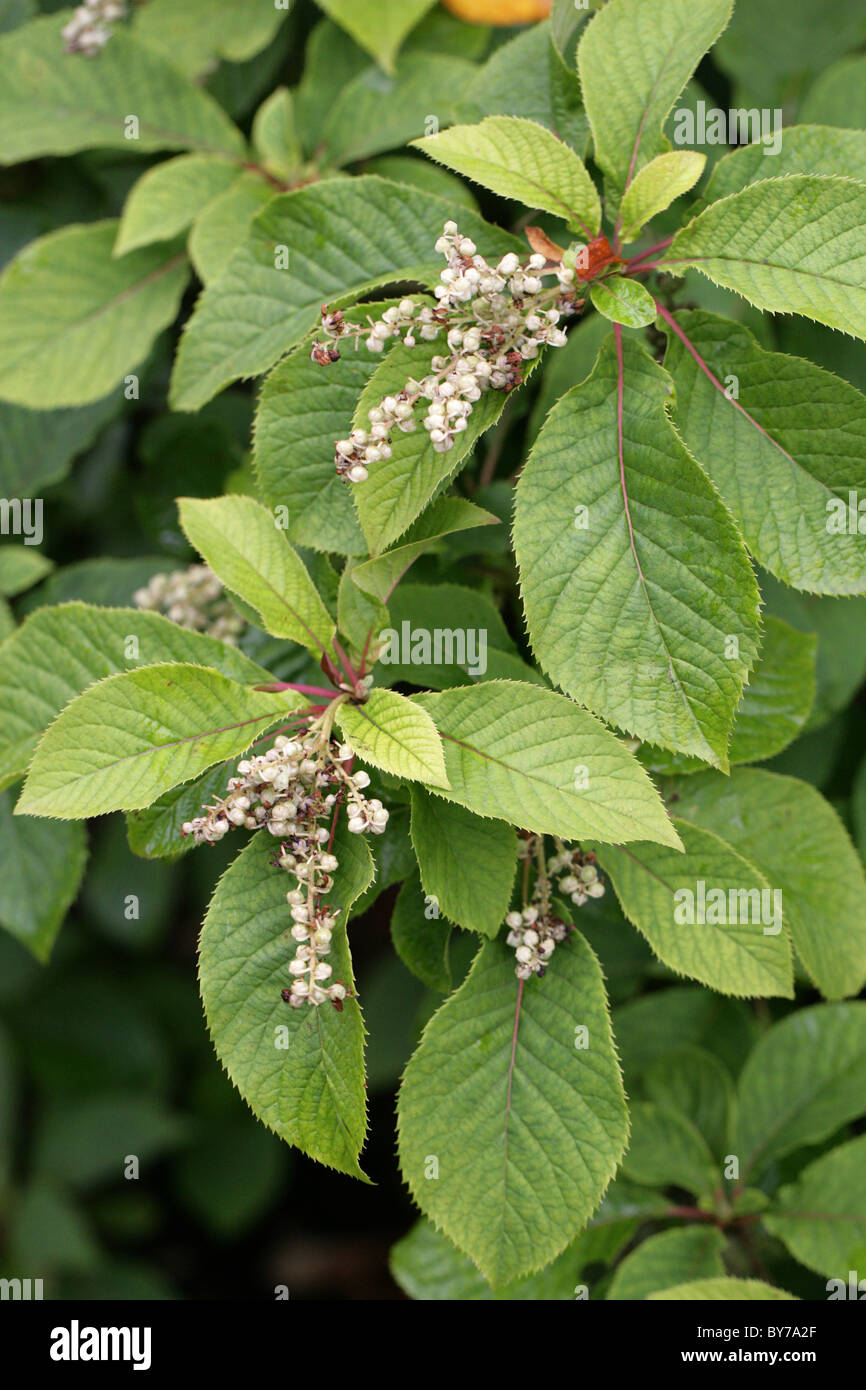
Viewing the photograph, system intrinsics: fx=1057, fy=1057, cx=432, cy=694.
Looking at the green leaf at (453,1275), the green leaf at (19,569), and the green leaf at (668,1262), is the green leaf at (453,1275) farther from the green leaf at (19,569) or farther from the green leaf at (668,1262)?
the green leaf at (19,569)

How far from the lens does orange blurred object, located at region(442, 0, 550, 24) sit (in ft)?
7.39

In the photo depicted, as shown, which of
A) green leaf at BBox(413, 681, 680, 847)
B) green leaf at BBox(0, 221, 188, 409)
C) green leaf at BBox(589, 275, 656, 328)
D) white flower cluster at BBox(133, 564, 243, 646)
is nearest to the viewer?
green leaf at BBox(413, 681, 680, 847)

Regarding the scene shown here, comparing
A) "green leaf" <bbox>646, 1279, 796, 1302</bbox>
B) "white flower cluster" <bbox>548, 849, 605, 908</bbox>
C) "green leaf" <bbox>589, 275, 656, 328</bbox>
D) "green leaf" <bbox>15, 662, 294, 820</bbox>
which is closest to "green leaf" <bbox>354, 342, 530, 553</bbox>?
"green leaf" <bbox>589, 275, 656, 328</bbox>

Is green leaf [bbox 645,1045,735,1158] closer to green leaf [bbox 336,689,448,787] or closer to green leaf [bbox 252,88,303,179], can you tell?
green leaf [bbox 336,689,448,787]

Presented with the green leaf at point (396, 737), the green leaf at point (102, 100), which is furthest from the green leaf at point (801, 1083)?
the green leaf at point (102, 100)

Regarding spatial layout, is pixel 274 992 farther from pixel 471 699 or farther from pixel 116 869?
pixel 116 869

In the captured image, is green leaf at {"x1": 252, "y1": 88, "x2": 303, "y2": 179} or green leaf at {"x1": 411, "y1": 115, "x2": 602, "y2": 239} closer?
A: green leaf at {"x1": 411, "y1": 115, "x2": 602, "y2": 239}

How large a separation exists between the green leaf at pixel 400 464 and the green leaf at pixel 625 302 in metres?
0.18

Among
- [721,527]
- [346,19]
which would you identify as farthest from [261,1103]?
[346,19]

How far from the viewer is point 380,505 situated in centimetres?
143

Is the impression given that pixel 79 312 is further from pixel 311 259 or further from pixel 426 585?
pixel 426 585

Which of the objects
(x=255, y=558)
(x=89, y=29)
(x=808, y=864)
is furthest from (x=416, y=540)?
(x=89, y=29)

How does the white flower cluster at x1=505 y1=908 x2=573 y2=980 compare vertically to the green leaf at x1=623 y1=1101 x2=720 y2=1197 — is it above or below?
above

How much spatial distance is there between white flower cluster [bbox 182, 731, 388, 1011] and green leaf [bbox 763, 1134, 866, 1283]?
3.86ft
